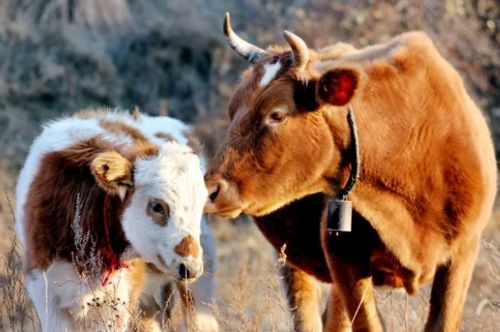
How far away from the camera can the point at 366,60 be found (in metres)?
7.29

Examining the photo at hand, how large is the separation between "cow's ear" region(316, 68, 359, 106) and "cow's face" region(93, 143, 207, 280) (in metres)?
1.16

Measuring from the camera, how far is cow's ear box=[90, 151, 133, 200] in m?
7.60

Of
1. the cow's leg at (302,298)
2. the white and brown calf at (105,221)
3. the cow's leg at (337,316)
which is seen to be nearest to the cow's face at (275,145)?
the white and brown calf at (105,221)

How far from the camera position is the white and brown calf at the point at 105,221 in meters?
7.56

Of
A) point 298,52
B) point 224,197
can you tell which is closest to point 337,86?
point 298,52

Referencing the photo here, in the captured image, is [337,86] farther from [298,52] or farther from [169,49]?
[169,49]

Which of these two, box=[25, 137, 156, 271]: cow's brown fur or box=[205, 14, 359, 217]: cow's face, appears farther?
box=[25, 137, 156, 271]: cow's brown fur

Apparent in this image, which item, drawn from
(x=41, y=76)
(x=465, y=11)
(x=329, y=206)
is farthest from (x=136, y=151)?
(x=465, y=11)

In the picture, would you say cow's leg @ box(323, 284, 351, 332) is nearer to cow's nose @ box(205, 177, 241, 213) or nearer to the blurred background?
cow's nose @ box(205, 177, 241, 213)

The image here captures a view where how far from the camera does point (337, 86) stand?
677 centimetres

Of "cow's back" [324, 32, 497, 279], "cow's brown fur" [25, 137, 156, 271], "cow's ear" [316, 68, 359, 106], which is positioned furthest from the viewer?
"cow's brown fur" [25, 137, 156, 271]

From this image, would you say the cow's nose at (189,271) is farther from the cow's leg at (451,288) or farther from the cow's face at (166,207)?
the cow's leg at (451,288)

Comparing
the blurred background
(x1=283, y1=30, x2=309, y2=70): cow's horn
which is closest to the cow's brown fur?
(x1=283, y1=30, x2=309, y2=70): cow's horn

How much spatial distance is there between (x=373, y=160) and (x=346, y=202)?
0.31 meters
